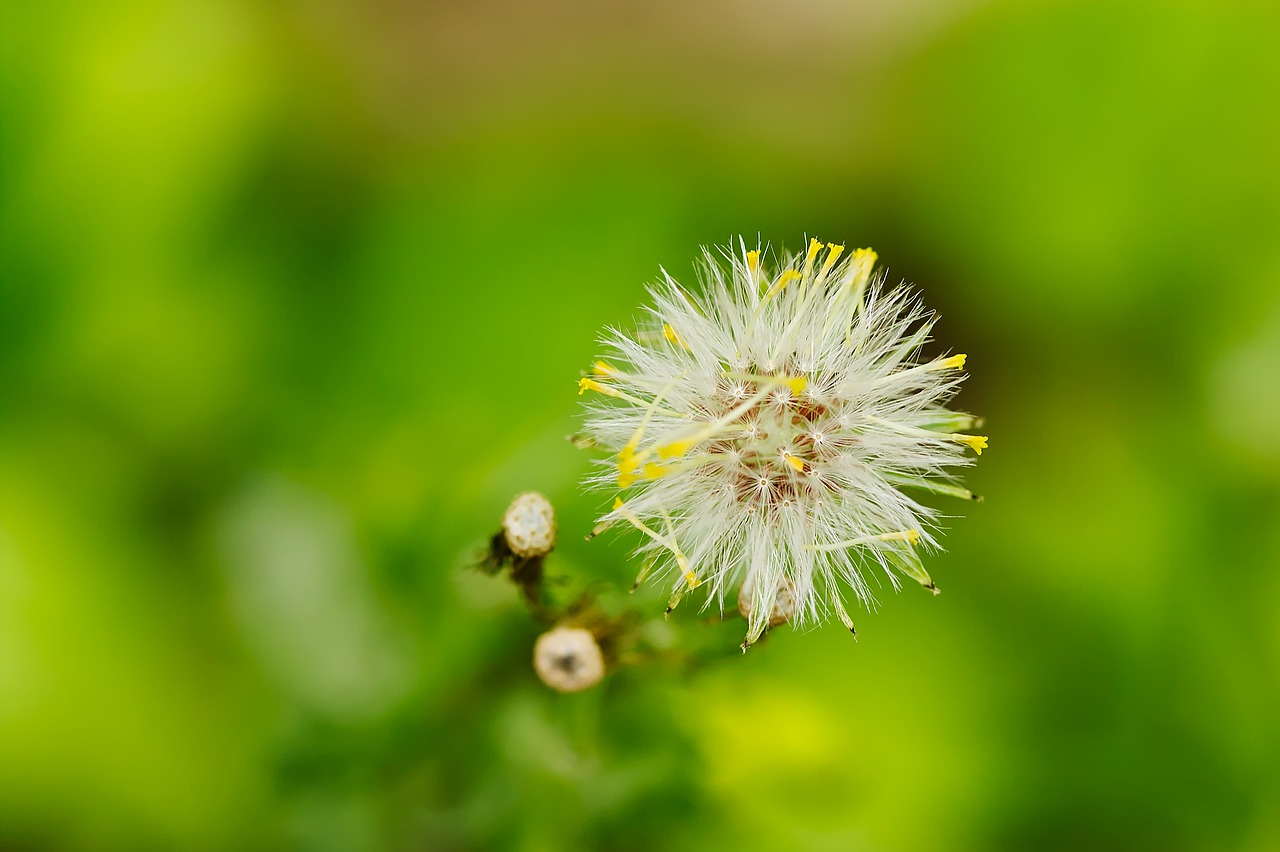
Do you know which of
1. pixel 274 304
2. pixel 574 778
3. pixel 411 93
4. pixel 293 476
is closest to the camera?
pixel 574 778

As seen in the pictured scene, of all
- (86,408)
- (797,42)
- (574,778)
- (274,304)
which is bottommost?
(574,778)

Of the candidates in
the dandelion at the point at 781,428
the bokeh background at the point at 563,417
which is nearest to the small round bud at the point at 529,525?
the dandelion at the point at 781,428

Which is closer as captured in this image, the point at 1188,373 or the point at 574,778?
the point at 574,778

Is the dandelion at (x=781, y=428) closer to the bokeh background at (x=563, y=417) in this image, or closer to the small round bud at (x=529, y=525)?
the small round bud at (x=529, y=525)

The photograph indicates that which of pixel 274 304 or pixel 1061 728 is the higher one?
pixel 274 304

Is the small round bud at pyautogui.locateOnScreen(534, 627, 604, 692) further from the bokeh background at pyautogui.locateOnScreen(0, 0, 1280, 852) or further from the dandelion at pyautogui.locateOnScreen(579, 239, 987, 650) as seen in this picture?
the bokeh background at pyautogui.locateOnScreen(0, 0, 1280, 852)

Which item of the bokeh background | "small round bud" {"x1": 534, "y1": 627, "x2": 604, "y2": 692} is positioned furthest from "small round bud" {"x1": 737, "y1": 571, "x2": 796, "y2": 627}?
the bokeh background

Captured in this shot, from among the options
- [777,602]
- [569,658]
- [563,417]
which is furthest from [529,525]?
[563,417]

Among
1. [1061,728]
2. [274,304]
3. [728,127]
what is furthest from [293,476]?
[1061,728]

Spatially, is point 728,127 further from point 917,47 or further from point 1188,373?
point 1188,373
